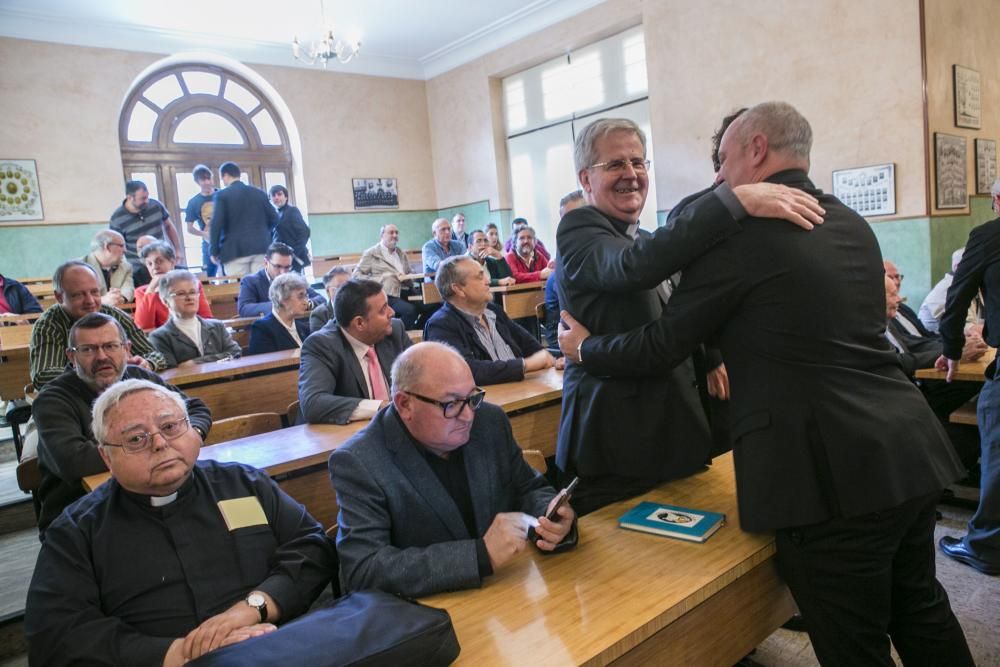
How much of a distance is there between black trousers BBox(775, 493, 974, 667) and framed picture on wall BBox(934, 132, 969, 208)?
19.5ft

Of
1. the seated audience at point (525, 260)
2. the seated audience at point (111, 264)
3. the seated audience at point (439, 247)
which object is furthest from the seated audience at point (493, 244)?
the seated audience at point (111, 264)

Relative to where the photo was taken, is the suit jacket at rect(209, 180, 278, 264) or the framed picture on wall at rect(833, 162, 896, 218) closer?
the framed picture on wall at rect(833, 162, 896, 218)

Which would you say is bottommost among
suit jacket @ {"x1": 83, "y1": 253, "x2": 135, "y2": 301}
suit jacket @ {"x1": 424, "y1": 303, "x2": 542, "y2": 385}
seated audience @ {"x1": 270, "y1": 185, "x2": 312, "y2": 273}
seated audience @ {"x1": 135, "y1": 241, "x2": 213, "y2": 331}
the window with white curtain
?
suit jacket @ {"x1": 424, "y1": 303, "x2": 542, "y2": 385}

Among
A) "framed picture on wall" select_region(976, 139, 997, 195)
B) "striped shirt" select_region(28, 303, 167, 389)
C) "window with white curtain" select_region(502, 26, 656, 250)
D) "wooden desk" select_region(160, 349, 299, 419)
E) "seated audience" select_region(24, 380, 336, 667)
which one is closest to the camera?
"seated audience" select_region(24, 380, 336, 667)

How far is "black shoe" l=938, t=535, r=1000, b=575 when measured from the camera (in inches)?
105

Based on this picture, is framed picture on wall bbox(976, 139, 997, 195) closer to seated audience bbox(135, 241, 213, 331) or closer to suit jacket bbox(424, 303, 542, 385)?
suit jacket bbox(424, 303, 542, 385)

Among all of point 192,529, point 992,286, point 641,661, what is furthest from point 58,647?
point 992,286

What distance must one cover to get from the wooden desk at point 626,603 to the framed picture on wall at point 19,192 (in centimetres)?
937

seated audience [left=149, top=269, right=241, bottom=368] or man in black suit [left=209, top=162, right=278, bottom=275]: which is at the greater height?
man in black suit [left=209, top=162, right=278, bottom=275]

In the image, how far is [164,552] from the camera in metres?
1.59

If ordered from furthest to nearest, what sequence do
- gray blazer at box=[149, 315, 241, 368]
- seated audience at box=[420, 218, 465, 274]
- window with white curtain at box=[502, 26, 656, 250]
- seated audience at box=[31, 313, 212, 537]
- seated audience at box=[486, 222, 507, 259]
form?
1. seated audience at box=[420, 218, 465, 274]
2. window with white curtain at box=[502, 26, 656, 250]
3. seated audience at box=[486, 222, 507, 259]
4. gray blazer at box=[149, 315, 241, 368]
5. seated audience at box=[31, 313, 212, 537]

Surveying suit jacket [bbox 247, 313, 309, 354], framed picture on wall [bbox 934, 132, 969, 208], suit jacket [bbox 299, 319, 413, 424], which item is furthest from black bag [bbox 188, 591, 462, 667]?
framed picture on wall [bbox 934, 132, 969, 208]

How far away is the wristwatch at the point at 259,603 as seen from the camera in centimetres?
151

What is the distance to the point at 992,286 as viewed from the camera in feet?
8.95
